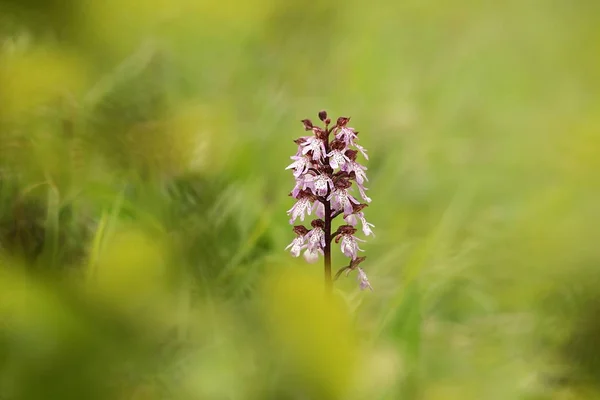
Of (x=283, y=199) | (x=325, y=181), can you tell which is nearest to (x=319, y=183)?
(x=325, y=181)

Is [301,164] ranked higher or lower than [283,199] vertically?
lower

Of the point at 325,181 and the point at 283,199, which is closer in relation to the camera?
the point at 325,181

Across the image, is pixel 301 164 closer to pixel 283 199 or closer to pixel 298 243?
pixel 298 243

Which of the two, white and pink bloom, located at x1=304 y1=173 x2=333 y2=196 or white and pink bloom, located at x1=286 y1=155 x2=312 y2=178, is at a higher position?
white and pink bloom, located at x1=286 y1=155 x2=312 y2=178

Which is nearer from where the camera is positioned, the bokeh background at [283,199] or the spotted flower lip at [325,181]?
the bokeh background at [283,199]

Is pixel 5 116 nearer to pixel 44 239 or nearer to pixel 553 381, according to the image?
pixel 44 239

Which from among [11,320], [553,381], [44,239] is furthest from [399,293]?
[11,320]

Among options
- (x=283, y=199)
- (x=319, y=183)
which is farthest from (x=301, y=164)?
(x=283, y=199)

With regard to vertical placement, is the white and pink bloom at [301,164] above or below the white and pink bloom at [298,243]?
above

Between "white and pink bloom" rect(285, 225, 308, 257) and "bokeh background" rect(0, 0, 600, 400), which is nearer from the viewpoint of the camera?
"bokeh background" rect(0, 0, 600, 400)
